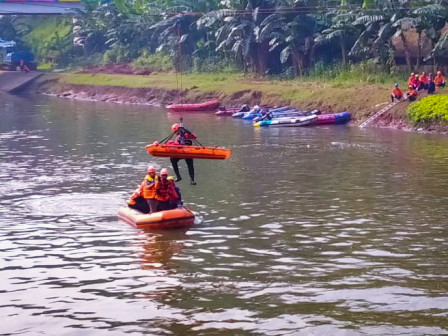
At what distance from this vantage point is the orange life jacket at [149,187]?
76.8ft

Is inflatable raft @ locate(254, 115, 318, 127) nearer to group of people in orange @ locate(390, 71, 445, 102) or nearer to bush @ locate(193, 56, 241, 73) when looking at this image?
group of people in orange @ locate(390, 71, 445, 102)

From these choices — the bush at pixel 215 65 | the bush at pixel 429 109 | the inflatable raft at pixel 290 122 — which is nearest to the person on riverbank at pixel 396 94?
the bush at pixel 429 109

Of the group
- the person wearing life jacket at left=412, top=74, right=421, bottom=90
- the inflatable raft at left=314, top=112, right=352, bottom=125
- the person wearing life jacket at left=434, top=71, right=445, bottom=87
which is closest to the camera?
the person wearing life jacket at left=412, top=74, right=421, bottom=90

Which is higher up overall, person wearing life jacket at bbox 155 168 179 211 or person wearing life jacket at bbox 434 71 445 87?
person wearing life jacket at bbox 434 71 445 87

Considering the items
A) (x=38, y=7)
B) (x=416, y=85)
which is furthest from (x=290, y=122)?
(x=38, y=7)

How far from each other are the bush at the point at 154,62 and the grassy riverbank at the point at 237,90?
7.32ft

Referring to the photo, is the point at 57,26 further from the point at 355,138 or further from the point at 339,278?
the point at 339,278

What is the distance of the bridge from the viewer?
78500mm

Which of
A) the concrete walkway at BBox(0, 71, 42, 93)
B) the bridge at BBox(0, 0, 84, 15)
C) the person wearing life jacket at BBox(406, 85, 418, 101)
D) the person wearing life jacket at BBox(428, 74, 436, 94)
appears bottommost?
the person wearing life jacket at BBox(406, 85, 418, 101)

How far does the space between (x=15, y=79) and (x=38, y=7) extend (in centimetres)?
693

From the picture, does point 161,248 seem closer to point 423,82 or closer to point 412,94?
point 412,94

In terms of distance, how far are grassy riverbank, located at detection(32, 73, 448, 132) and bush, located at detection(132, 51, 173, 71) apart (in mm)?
2231

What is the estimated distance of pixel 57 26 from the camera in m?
97.6

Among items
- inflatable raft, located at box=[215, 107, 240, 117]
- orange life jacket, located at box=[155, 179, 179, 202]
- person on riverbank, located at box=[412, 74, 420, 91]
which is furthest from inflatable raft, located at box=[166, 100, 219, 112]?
orange life jacket, located at box=[155, 179, 179, 202]
